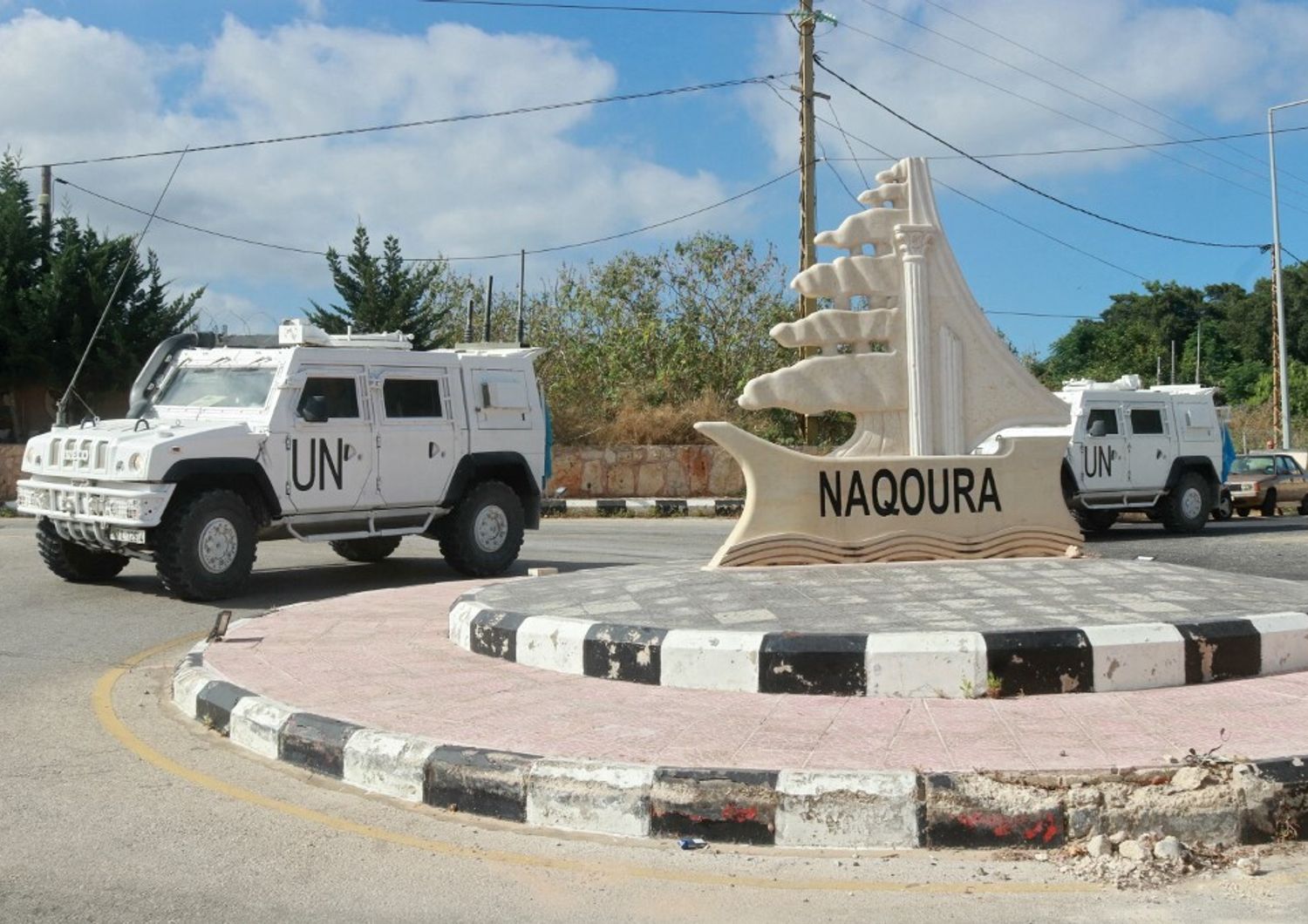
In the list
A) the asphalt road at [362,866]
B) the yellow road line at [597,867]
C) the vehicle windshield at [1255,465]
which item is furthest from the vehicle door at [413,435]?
the vehicle windshield at [1255,465]

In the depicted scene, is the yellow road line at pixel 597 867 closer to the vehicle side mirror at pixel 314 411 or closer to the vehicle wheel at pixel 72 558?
the vehicle side mirror at pixel 314 411

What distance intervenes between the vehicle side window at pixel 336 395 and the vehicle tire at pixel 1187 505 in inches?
474

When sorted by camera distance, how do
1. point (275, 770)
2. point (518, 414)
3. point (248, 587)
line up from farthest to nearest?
point (518, 414) < point (248, 587) < point (275, 770)

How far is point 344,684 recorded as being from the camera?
6.17 metres

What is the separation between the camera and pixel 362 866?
4.11 m

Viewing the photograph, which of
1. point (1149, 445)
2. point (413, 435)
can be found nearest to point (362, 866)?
point (413, 435)

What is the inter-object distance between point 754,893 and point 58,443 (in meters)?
8.89

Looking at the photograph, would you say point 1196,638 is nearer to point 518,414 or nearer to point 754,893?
point 754,893

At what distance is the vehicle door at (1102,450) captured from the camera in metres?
17.3

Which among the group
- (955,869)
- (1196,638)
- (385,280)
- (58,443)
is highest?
(385,280)

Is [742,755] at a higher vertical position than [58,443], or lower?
lower

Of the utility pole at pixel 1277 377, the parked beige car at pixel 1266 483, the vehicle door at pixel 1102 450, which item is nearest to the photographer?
the vehicle door at pixel 1102 450

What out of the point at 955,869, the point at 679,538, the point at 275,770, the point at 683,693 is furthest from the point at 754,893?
the point at 679,538

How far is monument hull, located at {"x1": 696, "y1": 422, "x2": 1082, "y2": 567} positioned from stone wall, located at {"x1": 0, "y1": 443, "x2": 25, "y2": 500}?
846 inches
